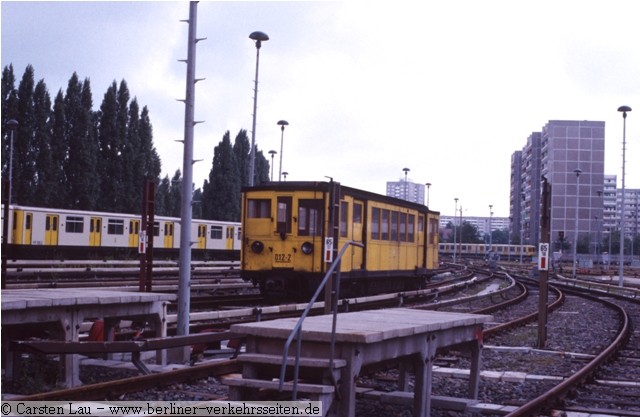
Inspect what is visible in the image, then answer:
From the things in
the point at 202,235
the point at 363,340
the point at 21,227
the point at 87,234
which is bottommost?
the point at 363,340

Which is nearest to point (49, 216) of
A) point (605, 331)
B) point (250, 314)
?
point (250, 314)

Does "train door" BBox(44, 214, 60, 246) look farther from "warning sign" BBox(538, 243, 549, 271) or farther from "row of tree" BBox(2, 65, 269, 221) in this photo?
"warning sign" BBox(538, 243, 549, 271)

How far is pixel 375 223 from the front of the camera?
2062 cm

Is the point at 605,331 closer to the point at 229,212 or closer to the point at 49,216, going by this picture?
the point at 49,216

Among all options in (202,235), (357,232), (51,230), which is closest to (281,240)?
(357,232)

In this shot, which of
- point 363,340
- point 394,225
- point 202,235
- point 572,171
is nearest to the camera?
point 363,340

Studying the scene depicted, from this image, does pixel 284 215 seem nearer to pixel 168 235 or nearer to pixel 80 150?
pixel 168 235

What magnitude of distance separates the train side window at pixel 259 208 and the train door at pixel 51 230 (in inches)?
822

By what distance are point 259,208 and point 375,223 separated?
3233 millimetres

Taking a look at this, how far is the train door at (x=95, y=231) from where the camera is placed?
129 feet

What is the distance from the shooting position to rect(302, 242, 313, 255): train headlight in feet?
61.1

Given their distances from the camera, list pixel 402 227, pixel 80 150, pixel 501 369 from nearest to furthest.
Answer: pixel 501 369, pixel 402 227, pixel 80 150

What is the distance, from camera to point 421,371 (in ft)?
22.9

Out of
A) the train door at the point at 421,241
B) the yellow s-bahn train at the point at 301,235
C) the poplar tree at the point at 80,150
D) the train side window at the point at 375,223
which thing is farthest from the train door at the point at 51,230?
the train side window at the point at 375,223
